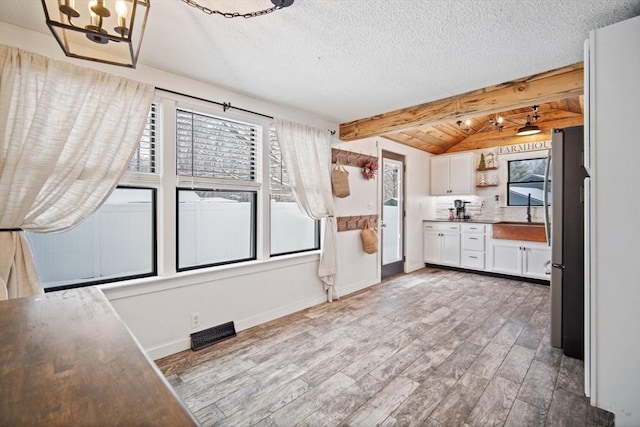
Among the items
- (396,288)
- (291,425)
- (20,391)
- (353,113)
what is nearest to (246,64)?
(353,113)

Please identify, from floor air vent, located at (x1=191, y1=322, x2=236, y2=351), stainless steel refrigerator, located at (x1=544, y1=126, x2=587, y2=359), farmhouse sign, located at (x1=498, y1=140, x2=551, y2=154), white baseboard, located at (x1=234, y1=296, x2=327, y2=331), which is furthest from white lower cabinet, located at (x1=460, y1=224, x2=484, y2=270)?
floor air vent, located at (x1=191, y1=322, x2=236, y2=351)

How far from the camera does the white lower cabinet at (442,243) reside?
5.59m

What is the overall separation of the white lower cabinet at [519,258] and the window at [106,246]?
5.16 metres

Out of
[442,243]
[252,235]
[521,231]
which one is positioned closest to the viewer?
[252,235]

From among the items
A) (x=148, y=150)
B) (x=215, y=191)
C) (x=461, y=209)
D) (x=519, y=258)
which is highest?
(x=148, y=150)

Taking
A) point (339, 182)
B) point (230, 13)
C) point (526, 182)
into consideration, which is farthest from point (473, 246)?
point (230, 13)

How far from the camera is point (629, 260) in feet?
5.29

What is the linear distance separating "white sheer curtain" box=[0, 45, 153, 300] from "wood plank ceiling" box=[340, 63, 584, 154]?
8.67ft

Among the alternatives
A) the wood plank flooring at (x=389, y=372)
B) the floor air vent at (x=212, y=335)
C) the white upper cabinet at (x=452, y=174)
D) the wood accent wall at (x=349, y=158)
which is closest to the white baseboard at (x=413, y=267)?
the white upper cabinet at (x=452, y=174)

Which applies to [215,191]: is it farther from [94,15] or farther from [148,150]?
[94,15]

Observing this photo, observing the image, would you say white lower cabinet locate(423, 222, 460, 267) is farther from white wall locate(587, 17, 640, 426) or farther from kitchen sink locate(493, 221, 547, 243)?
white wall locate(587, 17, 640, 426)

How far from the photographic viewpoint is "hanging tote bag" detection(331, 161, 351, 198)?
3.91m

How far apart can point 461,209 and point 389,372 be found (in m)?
4.51

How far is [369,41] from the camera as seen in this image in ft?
6.66
